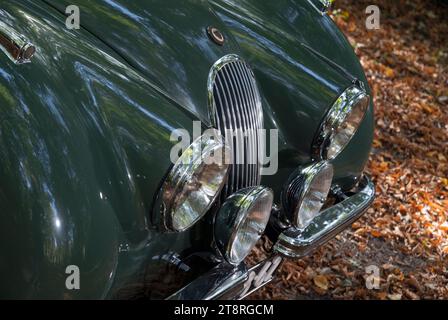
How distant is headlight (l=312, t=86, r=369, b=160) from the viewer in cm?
280

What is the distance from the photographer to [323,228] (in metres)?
2.64

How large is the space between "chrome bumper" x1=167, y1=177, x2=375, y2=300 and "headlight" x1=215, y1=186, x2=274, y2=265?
69 mm

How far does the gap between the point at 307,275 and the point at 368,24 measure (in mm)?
3500

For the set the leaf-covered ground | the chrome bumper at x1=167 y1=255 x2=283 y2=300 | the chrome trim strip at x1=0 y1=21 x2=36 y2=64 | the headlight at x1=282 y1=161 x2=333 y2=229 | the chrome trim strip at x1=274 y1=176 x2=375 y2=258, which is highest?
the chrome trim strip at x1=0 y1=21 x2=36 y2=64

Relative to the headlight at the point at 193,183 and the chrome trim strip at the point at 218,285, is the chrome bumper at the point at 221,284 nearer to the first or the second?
the chrome trim strip at the point at 218,285

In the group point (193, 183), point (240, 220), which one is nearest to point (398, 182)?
point (240, 220)

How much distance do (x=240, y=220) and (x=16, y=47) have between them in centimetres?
86

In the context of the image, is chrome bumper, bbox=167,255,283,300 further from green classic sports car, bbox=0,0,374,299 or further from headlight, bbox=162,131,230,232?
headlight, bbox=162,131,230,232

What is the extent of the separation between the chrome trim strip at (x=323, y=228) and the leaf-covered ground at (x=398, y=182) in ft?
2.50

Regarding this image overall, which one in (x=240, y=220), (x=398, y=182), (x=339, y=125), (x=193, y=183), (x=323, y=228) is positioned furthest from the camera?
(x=398, y=182)

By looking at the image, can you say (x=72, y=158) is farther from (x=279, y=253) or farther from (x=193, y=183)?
(x=279, y=253)

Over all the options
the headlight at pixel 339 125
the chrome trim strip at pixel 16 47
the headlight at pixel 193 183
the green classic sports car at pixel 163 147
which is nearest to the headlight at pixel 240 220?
the green classic sports car at pixel 163 147

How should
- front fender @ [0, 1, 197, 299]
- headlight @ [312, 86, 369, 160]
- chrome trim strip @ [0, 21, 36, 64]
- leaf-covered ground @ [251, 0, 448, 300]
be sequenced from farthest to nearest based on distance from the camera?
leaf-covered ground @ [251, 0, 448, 300] < headlight @ [312, 86, 369, 160] < chrome trim strip @ [0, 21, 36, 64] < front fender @ [0, 1, 197, 299]

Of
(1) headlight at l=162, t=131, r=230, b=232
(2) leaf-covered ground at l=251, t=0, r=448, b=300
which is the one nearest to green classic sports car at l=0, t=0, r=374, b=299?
(1) headlight at l=162, t=131, r=230, b=232
